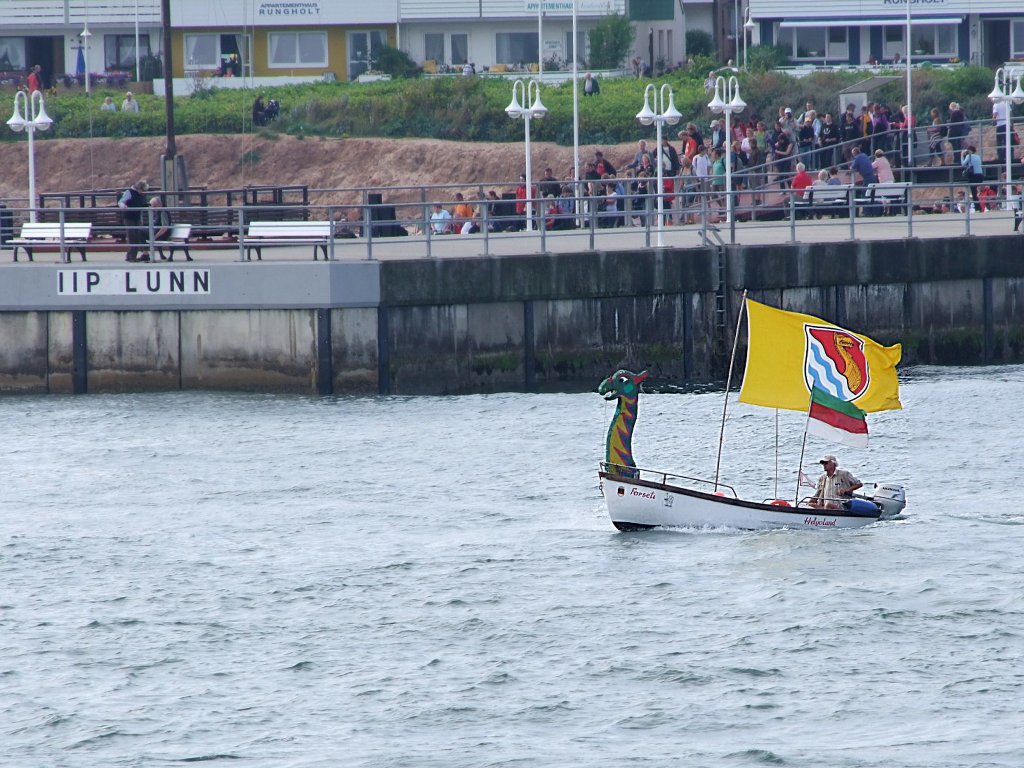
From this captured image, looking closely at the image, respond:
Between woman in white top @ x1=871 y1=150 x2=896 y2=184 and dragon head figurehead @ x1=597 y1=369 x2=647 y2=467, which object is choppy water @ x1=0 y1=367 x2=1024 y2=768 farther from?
woman in white top @ x1=871 y1=150 x2=896 y2=184

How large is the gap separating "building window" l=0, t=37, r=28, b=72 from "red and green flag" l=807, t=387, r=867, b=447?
196 feet

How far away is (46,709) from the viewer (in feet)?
60.9

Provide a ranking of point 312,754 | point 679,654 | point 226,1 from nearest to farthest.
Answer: point 312,754 < point 679,654 < point 226,1

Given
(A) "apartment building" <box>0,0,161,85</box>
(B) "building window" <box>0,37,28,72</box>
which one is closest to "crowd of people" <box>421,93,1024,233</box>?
(A) "apartment building" <box>0,0,161,85</box>

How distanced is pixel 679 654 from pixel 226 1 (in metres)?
58.8

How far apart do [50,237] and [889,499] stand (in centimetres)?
1629

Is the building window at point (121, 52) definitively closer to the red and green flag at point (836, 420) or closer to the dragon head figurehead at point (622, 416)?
the dragon head figurehead at point (622, 416)

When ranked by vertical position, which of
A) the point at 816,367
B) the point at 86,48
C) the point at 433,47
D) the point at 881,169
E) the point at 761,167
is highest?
the point at 86,48

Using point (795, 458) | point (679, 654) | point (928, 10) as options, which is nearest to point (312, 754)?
point (679, 654)

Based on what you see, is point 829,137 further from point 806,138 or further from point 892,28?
point 892,28

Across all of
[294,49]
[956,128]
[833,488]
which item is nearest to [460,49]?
[294,49]

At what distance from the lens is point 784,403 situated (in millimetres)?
23656

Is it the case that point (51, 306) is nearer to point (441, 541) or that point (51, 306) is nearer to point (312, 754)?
point (441, 541)

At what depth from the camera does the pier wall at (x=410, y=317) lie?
106 feet
